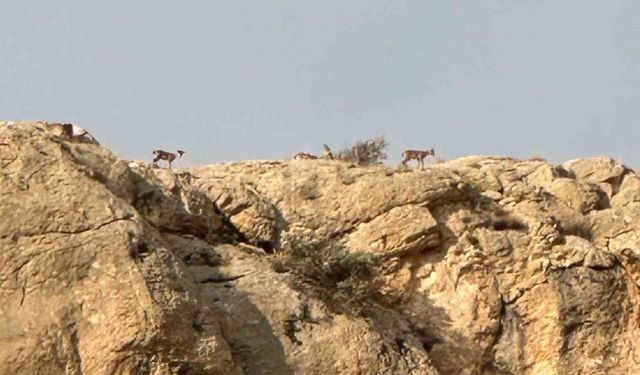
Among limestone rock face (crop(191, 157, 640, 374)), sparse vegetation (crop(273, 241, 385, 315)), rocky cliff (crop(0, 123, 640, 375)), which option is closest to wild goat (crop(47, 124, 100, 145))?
rocky cliff (crop(0, 123, 640, 375))

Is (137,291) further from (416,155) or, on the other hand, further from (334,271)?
(416,155)

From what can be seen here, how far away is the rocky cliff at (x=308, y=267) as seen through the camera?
37.3 feet

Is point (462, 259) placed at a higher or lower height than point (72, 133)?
lower

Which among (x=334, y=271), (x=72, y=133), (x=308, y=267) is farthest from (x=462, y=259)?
(x=72, y=133)

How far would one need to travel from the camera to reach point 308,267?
14508 millimetres

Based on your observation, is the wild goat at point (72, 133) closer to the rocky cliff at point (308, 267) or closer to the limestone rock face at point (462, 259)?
the rocky cliff at point (308, 267)

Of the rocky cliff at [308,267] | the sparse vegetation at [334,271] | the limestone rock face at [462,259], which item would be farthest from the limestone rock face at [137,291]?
the limestone rock face at [462,259]

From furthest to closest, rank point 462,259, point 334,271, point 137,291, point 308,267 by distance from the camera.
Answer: point 462,259 → point 334,271 → point 308,267 → point 137,291

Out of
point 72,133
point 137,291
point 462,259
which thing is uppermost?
point 72,133

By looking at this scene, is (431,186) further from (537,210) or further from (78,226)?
(78,226)

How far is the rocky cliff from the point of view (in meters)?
11.4

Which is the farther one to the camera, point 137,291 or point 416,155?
point 416,155

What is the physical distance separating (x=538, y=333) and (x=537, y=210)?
2.70m

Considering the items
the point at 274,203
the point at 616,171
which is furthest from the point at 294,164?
the point at 616,171
